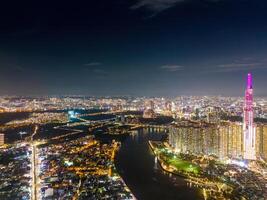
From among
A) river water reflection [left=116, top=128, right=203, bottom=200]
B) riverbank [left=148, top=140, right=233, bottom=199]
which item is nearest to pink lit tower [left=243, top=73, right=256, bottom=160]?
riverbank [left=148, top=140, right=233, bottom=199]

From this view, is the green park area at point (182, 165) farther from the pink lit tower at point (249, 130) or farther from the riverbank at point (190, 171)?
the pink lit tower at point (249, 130)

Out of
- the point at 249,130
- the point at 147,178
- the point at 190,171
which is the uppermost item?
the point at 249,130

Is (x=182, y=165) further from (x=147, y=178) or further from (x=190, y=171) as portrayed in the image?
(x=147, y=178)

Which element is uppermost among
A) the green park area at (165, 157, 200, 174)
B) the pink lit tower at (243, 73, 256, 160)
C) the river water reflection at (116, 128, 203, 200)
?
the pink lit tower at (243, 73, 256, 160)

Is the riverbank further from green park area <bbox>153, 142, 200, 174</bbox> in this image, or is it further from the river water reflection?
the river water reflection

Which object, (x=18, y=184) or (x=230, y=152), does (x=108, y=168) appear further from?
(x=230, y=152)

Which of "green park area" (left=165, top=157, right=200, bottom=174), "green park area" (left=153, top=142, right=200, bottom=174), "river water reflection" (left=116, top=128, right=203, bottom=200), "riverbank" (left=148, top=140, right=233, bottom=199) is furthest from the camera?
"green park area" (left=153, top=142, right=200, bottom=174)

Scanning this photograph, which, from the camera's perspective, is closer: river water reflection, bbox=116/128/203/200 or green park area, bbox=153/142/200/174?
river water reflection, bbox=116/128/203/200

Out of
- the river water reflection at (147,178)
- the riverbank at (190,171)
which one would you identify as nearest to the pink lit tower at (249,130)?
the riverbank at (190,171)

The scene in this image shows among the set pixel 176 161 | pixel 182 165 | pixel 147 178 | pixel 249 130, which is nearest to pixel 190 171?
pixel 182 165
